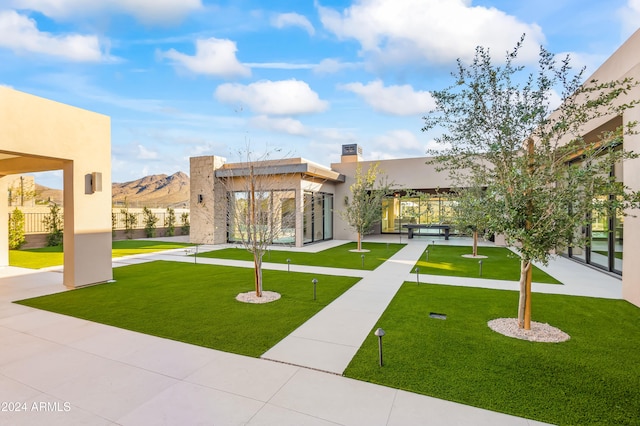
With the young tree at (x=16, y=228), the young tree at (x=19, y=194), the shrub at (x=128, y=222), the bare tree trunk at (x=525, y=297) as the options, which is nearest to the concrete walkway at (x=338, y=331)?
the bare tree trunk at (x=525, y=297)

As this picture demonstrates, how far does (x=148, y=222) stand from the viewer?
68.2 ft

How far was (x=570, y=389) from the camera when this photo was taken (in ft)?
10.5

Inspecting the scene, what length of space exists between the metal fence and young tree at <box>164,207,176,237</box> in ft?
0.49

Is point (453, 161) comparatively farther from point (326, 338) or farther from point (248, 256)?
point (248, 256)

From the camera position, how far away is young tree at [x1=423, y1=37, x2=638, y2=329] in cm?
413

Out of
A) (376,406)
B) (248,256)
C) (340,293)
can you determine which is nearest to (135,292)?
(340,293)

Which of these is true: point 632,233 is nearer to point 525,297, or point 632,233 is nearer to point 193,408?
point 525,297

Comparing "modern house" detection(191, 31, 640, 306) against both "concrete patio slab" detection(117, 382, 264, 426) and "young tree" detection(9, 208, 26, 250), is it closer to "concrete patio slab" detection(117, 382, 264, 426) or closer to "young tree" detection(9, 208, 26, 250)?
"concrete patio slab" detection(117, 382, 264, 426)

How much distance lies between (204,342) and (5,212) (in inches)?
436

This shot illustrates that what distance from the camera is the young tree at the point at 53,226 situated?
55.0 ft

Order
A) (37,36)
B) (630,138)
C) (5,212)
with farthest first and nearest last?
(5,212) → (37,36) → (630,138)

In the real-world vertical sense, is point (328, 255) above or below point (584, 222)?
below

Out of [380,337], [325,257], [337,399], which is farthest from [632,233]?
[325,257]

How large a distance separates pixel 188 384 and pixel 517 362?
12.5ft
